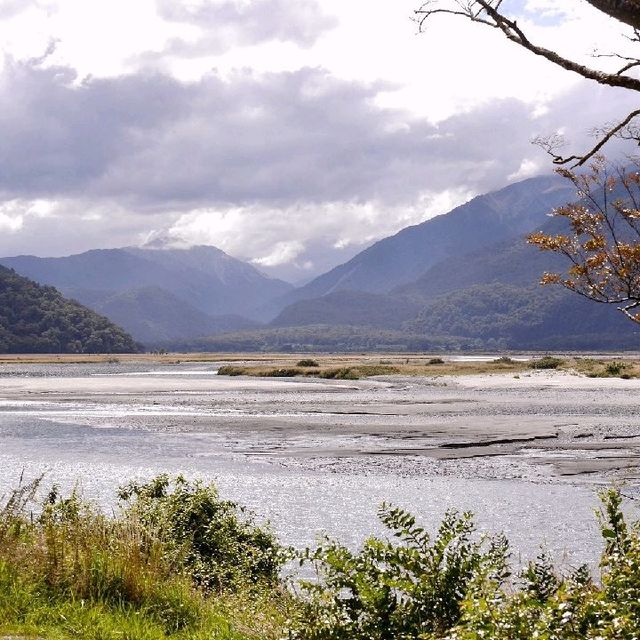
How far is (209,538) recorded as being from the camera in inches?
638

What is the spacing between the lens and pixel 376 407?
62.9m

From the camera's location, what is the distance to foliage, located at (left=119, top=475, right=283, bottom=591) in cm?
1434

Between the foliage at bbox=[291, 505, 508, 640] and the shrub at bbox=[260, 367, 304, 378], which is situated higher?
the foliage at bbox=[291, 505, 508, 640]

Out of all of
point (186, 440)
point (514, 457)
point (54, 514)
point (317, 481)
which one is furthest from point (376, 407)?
point (54, 514)

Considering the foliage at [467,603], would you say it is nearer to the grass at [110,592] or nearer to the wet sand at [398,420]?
the grass at [110,592]

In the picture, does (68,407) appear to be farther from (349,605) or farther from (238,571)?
(349,605)

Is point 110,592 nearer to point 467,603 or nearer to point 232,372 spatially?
point 467,603

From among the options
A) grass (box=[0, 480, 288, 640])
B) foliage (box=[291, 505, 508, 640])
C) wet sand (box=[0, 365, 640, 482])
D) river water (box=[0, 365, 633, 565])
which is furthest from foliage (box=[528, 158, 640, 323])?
wet sand (box=[0, 365, 640, 482])

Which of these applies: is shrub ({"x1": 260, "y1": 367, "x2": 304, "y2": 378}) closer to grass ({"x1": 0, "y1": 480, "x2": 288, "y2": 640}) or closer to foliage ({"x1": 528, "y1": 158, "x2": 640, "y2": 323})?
grass ({"x1": 0, "y1": 480, "x2": 288, "y2": 640})

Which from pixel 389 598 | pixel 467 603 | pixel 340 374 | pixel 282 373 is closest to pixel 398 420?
pixel 389 598

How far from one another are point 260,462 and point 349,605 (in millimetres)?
25897

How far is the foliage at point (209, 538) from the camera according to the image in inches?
565

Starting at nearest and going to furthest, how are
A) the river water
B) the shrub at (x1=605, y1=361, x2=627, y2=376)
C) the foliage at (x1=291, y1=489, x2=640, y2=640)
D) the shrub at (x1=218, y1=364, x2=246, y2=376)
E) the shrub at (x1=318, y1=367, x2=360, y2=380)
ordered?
the foliage at (x1=291, y1=489, x2=640, y2=640), the river water, the shrub at (x1=605, y1=361, x2=627, y2=376), the shrub at (x1=318, y1=367, x2=360, y2=380), the shrub at (x1=218, y1=364, x2=246, y2=376)

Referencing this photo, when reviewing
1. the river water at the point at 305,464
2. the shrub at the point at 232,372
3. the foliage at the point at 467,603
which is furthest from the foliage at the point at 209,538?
the shrub at the point at 232,372
